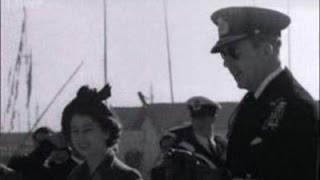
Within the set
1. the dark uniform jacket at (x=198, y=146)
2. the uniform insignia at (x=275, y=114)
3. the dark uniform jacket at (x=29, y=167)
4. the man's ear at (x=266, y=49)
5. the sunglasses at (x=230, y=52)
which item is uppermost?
the man's ear at (x=266, y=49)

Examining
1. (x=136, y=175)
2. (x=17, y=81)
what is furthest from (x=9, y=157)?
(x=136, y=175)

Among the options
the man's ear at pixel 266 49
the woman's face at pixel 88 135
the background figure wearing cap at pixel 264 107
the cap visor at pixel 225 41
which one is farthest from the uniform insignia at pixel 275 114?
the woman's face at pixel 88 135

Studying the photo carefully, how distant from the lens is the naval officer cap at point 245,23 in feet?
10.0

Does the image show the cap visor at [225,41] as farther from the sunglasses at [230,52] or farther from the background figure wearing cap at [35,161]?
the background figure wearing cap at [35,161]

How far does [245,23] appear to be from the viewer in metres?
3.10

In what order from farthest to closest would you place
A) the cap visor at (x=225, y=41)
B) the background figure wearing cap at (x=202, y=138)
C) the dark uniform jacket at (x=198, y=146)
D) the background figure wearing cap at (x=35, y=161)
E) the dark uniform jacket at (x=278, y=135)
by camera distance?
the background figure wearing cap at (x=35, y=161), the dark uniform jacket at (x=198, y=146), the background figure wearing cap at (x=202, y=138), the cap visor at (x=225, y=41), the dark uniform jacket at (x=278, y=135)

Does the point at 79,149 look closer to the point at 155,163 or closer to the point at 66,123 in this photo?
the point at 66,123

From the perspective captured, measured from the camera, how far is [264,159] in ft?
9.42

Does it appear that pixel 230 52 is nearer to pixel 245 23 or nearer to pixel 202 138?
pixel 245 23

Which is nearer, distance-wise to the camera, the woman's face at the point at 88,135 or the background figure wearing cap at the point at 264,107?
the background figure wearing cap at the point at 264,107

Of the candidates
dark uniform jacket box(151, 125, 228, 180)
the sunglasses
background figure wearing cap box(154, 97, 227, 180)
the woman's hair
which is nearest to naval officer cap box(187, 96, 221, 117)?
background figure wearing cap box(154, 97, 227, 180)

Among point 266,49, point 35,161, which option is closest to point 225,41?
point 266,49

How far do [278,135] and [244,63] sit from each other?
Result: 0.27 m

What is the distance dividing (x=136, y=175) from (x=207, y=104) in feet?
1.31
